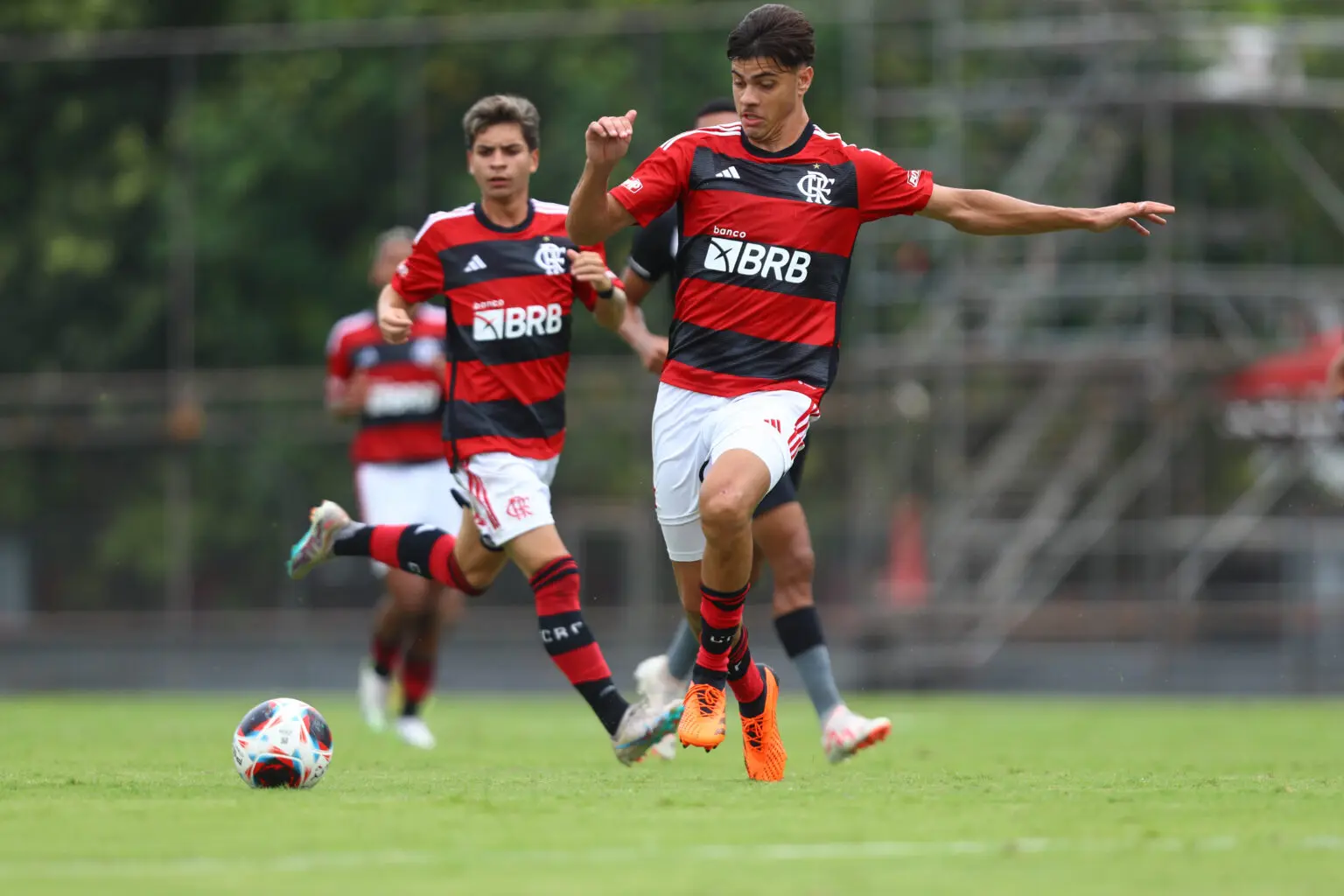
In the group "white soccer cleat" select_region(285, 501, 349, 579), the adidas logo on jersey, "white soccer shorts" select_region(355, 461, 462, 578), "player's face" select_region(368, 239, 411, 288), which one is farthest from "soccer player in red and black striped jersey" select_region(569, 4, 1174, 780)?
"white soccer shorts" select_region(355, 461, 462, 578)

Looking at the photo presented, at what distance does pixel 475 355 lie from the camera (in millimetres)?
7688

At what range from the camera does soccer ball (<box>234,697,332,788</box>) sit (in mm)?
6195

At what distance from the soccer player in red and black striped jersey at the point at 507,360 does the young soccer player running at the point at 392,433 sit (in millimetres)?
3382

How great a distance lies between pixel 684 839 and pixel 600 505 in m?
13.6

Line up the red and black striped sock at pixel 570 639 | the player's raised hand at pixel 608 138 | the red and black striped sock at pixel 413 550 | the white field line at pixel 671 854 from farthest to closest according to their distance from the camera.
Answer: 1. the red and black striped sock at pixel 413 550
2. the red and black striped sock at pixel 570 639
3. the player's raised hand at pixel 608 138
4. the white field line at pixel 671 854

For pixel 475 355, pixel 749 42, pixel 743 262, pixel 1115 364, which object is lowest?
pixel 1115 364

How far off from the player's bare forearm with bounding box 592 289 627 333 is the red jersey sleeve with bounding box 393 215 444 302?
0.64 m

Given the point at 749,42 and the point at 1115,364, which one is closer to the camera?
the point at 749,42

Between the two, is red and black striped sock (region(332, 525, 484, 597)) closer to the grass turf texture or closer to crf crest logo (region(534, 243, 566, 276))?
the grass turf texture

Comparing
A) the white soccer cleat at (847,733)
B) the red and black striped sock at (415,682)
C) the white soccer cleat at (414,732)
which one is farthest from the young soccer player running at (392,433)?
the white soccer cleat at (847,733)

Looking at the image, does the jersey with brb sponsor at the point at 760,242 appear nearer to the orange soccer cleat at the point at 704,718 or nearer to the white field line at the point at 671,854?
the orange soccer cleat at the point at 704,718

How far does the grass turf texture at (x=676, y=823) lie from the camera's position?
4191 mm

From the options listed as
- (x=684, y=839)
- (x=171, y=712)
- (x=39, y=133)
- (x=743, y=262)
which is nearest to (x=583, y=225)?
(x=743, y=262)

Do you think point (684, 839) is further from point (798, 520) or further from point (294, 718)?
point (798, 520)
